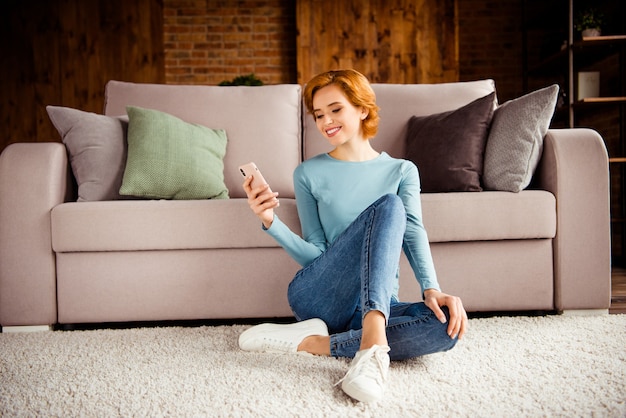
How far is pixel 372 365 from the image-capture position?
3.49ft

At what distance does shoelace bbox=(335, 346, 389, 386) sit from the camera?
105 cm

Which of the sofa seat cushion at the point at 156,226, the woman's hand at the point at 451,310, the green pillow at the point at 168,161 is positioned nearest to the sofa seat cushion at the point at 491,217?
the sofa seat cushion at the point at 156,226

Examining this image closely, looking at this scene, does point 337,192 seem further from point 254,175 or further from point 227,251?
point 227,251

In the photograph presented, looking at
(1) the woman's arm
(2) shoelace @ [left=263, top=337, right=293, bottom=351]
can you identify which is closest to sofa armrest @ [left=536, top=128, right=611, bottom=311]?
(1) the woman's arm

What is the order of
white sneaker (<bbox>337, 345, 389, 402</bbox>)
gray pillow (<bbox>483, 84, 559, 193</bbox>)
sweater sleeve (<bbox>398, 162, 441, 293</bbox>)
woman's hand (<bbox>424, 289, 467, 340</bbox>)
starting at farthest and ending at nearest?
1. gray pillow (<bbox>483, 84, 559, 193</bbox>)
2. sweater sleeve (<bbox>398, 162, 441, 293</bbox>)
3. woman's hand (<bbox>424, 289, 467, 340</bbox>)
4. white sneaker (<bbox>337, 345, 389, 402</bbox>)

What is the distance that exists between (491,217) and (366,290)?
2.76ft

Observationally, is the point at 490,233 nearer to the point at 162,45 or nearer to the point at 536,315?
the point at 536,315

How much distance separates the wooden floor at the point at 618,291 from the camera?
196 centimetres

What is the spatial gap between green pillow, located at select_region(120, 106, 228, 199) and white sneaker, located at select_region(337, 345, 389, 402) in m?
1.17

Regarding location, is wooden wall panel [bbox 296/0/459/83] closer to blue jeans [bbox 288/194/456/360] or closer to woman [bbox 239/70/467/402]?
woman [bbox 239/70/467/402]

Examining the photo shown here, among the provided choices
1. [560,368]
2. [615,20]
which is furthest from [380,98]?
[615,20]

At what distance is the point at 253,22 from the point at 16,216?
12.2 ft

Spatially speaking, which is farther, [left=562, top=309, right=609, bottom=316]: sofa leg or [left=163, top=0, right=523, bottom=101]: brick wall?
[left=163, top=0, right=523, bottom=101]: brick wall

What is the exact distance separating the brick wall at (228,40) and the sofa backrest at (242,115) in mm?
2623
